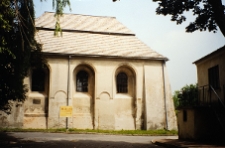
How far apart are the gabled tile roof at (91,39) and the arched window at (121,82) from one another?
207 centimetres

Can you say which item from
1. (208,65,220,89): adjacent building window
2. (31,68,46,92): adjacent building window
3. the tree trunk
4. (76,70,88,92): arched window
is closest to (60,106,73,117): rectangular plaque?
(76,70,88,92): arched window

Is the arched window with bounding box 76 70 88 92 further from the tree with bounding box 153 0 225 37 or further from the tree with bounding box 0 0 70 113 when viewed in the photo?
the tree with bounding box 153 0 225 37

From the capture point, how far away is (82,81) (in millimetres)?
22703

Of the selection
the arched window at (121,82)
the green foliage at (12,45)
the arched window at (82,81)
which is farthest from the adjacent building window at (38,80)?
the green foliage at (12,45)

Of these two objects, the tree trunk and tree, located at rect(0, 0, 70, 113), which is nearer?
tree, located at rect(0, 0, 70, 113)

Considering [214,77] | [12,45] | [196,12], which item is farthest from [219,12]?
[12,45]

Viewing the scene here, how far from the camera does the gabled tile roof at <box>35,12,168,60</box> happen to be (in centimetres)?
2256

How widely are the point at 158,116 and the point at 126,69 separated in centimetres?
553

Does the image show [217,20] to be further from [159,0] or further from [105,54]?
[105,54]

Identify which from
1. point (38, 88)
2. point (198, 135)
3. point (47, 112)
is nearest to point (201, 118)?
point (198, 135)

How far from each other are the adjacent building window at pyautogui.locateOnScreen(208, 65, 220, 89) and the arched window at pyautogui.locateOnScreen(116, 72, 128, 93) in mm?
9810

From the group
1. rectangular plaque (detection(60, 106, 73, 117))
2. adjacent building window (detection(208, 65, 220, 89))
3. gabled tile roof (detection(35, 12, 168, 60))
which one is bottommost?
rectangular plaque (detection(60, 106, 73, 117))

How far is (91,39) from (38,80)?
7.02 metres

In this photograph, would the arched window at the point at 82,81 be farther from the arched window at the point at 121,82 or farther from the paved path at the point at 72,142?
the paved path at the point at 72,142
